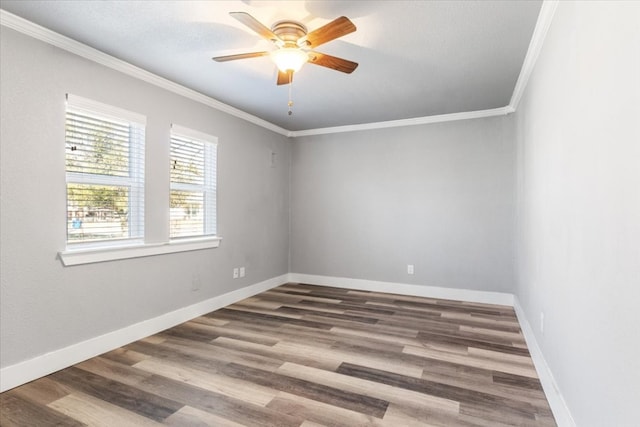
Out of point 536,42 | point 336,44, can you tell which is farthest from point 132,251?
point 536,42

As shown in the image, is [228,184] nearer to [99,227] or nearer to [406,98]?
[99,227]

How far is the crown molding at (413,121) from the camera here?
14.0 ft

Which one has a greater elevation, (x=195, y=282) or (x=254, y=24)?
(x=254, y=24)

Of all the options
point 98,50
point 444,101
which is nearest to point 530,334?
point 444,101

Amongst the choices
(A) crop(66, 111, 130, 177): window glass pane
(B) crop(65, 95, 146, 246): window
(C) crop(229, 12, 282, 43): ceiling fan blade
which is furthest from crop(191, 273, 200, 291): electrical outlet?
(C) crop(229, 12, 282, 43): ceiling fan blade

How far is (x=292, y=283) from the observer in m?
5.46

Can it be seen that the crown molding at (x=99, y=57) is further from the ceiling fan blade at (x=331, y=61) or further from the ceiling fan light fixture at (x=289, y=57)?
the ceiling fan blade at (x=331, y=61)

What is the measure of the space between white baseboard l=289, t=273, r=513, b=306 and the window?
9.39 ft

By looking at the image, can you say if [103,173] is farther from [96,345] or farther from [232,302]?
[232,302]

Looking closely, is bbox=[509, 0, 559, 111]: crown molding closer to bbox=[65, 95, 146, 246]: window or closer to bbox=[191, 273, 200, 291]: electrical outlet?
bbox=[65, 95, 146, 246]: window

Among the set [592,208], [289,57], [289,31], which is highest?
[289,31]

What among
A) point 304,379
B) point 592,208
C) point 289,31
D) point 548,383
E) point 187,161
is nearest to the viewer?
point 592,208

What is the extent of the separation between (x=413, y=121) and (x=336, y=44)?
241 centimetres

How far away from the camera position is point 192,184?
3795mm
